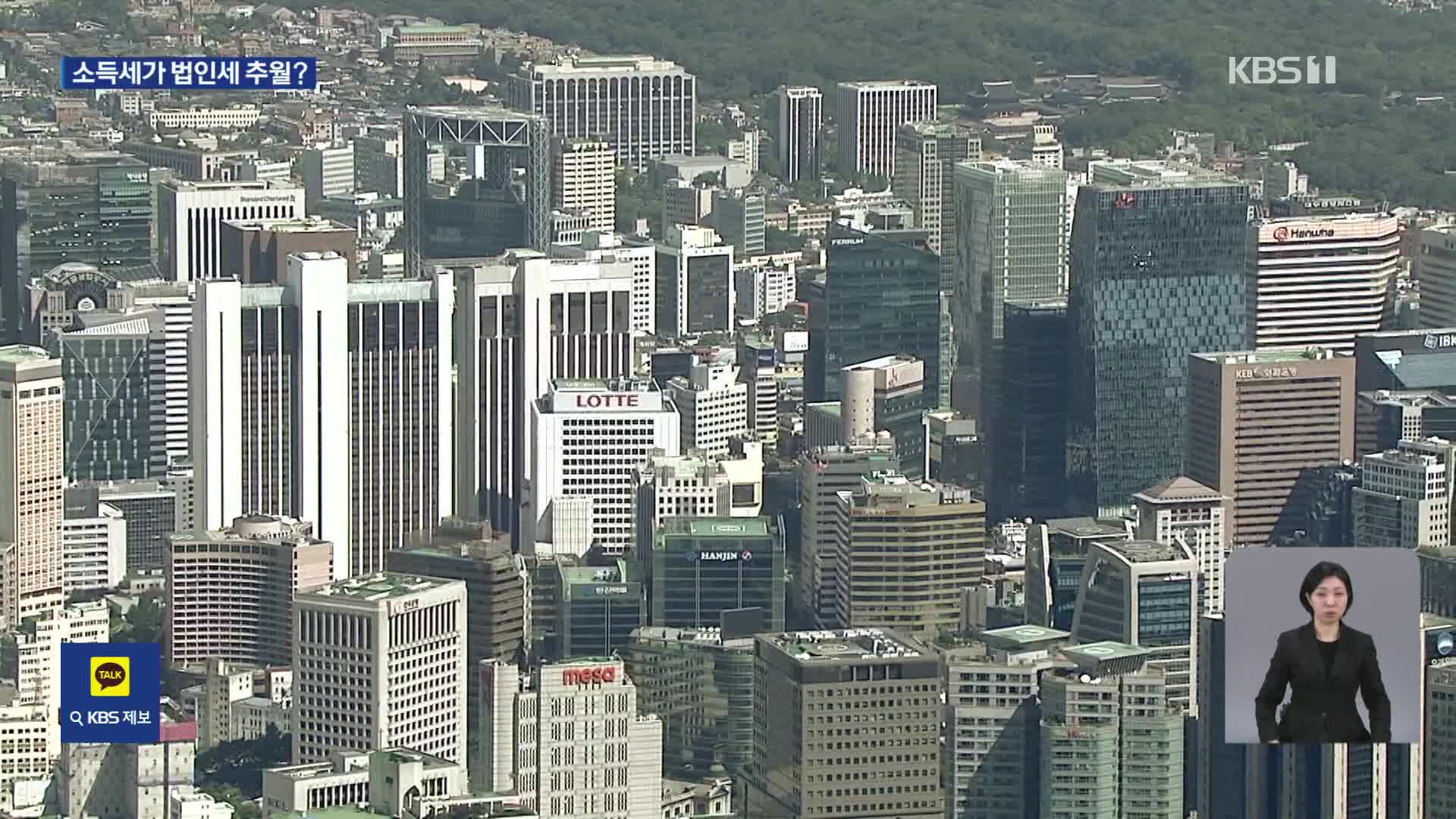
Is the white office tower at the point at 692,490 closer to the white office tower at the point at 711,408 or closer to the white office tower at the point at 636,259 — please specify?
the white office tower at the point at 711,408

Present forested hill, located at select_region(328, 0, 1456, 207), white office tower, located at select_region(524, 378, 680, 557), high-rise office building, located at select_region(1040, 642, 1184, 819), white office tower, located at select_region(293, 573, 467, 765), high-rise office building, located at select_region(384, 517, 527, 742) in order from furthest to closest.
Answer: forested hill, located at select_region(328, 0, 1456, 207) < white office tower, located at select_region(524, 378, 680, 557) < high-rise office building, located at select_region(384, 517, 527, 742) < white office tower, located at select_region(293, 573, 467, 765) < high-rise office building, located at select_region(1040, 642, 1184, 819)

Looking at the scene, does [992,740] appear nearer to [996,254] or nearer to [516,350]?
[516,350]

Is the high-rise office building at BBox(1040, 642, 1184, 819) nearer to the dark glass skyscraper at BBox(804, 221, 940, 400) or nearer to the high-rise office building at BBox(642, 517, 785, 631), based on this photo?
the high-rise office building at BBox(642, 517, 785, 631)

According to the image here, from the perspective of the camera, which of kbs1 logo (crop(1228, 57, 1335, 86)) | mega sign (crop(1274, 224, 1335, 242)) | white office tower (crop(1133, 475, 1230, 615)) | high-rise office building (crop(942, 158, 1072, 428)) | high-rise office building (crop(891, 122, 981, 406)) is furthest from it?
kbs1 logo (crop(1228, 57, 1335, 86))

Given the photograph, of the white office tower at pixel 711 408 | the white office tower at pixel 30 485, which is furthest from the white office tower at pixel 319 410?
the white office tower at pixel 711 408

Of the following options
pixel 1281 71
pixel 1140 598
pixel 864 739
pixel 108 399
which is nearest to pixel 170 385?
pixel 108 399

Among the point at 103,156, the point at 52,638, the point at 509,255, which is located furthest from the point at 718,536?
the point at 103,156

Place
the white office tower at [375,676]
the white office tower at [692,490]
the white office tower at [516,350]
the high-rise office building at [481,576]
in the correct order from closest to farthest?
the white office tower at [375,676] < the high-rise office building at [481,576] < the white office tower at [692,490] < the white office tower at [516,350]

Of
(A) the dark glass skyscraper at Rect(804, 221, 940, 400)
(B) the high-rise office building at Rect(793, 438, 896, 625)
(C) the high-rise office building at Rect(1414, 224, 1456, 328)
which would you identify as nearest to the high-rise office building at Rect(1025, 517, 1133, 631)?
(B) the high-rise office building at Rect(793, 438, 896, 625)

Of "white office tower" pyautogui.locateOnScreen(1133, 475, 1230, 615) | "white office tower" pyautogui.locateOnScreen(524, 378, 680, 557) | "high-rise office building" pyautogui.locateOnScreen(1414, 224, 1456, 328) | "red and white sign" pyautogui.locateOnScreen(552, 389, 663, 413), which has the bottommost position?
"white office tower" pyautogui.locateOnScreen(1133, 475, 1230, 615)
